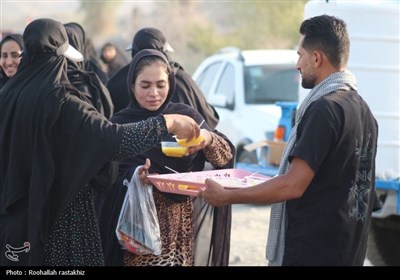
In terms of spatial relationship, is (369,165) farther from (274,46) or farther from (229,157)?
(274,46)

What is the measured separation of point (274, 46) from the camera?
101 ft

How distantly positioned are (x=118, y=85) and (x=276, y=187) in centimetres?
327

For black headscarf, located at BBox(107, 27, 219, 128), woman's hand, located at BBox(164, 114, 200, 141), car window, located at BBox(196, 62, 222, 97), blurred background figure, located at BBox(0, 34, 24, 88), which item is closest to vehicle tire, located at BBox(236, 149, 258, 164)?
car window, located at BBox(196, 62, 222, 97)

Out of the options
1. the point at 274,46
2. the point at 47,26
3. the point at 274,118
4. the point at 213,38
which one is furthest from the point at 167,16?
the point at 47,26

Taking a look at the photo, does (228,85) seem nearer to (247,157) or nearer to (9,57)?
(247,157)

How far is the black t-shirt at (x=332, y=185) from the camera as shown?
12.5 ft

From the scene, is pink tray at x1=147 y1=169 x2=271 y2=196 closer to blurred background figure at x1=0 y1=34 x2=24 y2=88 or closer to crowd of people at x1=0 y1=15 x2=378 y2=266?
crowd of people at x1=0 y1=15 x2=378 y2=266

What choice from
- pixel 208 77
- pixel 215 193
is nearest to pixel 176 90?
pixel 215 193

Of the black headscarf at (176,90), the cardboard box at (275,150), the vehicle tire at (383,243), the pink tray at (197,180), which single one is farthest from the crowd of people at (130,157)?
the cardboard box at (275,150)

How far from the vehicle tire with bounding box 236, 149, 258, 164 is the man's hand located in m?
6.78

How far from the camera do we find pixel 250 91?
11.8 m

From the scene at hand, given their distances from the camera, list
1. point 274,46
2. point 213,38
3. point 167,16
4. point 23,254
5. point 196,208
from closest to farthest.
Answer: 1. point 23,254
2. point 196,208
3. point 274,46
4. point 213,38
5. point 167,16

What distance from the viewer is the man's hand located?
411 cm

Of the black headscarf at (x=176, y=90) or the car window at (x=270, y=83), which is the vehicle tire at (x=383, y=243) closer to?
the black headscarf at (x=176, y=90)
